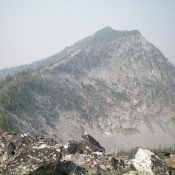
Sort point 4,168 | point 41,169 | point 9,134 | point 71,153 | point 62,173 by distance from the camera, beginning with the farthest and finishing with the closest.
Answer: point 9,134 → point 71,153 → point 4,168 → point 62,173 → point 41,169

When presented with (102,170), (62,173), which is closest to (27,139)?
(102,170)

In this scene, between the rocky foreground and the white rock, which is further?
the white rock

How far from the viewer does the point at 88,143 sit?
86.1 feet

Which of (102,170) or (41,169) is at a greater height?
(41,169)

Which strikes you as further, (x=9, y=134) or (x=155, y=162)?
(x=9, y=134)

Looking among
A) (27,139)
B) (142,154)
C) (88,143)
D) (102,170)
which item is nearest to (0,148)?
(27,139)

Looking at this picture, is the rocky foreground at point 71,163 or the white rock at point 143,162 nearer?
the rocky foreground at point 71,163

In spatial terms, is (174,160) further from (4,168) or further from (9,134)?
(9,134)

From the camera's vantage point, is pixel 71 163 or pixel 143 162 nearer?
pixel 71 163

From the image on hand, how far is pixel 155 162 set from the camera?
17.9 m

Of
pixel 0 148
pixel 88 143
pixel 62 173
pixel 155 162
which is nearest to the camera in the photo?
pixel 62 173

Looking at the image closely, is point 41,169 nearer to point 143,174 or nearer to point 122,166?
point 143,174

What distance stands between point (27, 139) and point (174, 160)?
10914mm

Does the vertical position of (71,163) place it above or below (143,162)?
above
